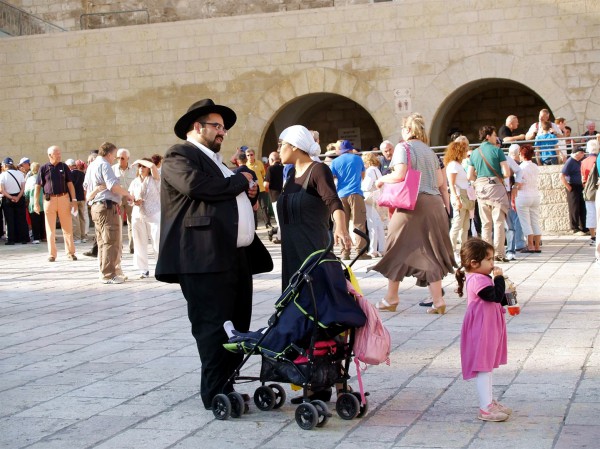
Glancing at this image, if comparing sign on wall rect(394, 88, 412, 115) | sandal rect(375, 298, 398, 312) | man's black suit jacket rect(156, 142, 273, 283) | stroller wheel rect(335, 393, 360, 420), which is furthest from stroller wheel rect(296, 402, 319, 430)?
sign on wall rect(394, 88, 412, 115)

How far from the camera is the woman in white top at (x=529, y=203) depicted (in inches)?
585

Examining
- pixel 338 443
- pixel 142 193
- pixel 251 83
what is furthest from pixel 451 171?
pixel 251 83

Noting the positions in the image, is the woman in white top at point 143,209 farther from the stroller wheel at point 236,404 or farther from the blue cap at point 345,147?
the stroller wheel at point 236,404

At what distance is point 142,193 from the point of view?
13906mm

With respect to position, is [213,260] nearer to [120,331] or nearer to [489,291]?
[489,291]

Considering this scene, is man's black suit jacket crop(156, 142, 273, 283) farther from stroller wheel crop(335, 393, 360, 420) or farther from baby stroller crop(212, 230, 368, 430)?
stroller wheel crop(335, 393, 360, 420)

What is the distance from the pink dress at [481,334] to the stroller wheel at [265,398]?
111 cm

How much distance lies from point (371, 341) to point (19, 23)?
78.4 feet

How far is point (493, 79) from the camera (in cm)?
2288

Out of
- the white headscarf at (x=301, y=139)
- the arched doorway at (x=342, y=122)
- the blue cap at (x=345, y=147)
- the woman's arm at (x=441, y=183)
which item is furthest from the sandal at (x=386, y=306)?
the arched doorway at (x=342, y=122)

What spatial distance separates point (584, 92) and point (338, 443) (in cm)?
1792

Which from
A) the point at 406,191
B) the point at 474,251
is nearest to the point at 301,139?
the point at 474,251

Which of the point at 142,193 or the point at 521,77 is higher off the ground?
the point at 521,77

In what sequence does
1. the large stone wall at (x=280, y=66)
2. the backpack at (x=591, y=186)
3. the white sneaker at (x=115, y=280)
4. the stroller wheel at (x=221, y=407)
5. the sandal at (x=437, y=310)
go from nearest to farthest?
the stroller wheel at (x=221, y=407), the sandal at (x=437, y=310), the white sneaker at (x=115, y=280), the backpack at (x=591, y=186), the large stone wall at (x=280, y=66)
